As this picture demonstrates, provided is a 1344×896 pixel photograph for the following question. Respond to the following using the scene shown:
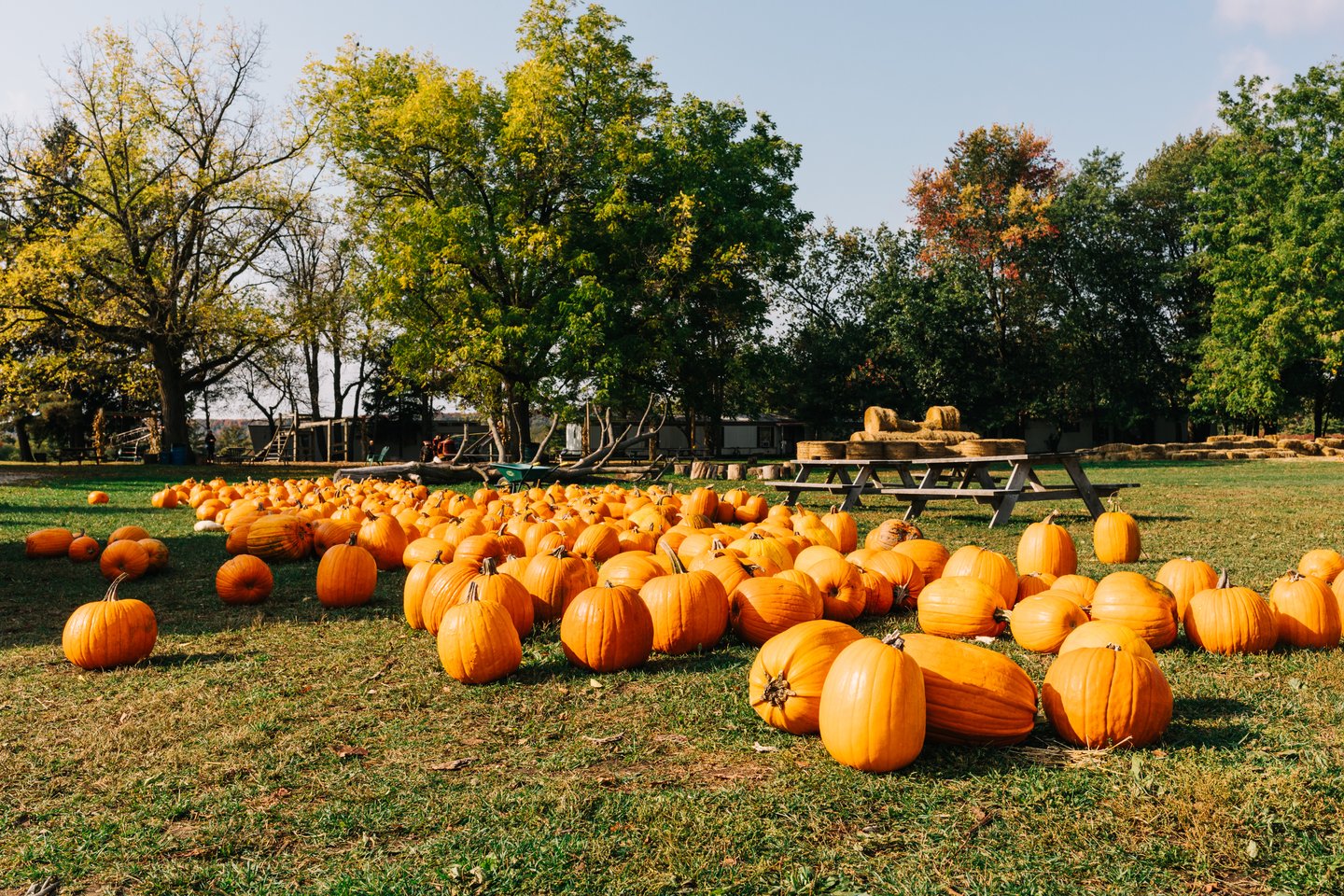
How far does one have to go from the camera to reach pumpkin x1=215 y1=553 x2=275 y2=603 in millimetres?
5848

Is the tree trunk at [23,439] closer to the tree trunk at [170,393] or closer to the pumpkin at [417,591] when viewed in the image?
the tree trunk at [170,393]

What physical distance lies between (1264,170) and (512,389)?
31708 millimetres

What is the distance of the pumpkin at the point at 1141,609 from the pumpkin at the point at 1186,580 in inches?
15.5

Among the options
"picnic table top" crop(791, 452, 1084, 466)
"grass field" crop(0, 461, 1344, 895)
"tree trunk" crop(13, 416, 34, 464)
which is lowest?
"grass field" crop(0, 461, 1344, 895)

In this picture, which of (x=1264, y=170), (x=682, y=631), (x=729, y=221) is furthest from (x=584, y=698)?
(x=1264, y=170)

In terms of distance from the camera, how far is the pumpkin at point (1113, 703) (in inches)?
119

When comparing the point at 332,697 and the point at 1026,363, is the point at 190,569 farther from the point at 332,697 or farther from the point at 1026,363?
the point at 1026,363

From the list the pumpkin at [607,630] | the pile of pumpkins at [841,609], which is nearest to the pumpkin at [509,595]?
the pile of pumpkins at [841,609]

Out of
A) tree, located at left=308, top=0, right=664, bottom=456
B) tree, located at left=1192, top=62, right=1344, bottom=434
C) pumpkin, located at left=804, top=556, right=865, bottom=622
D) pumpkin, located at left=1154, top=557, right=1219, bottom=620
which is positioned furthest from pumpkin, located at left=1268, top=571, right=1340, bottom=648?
tree, located at left=1192, top=62, right=1344, bottom=434

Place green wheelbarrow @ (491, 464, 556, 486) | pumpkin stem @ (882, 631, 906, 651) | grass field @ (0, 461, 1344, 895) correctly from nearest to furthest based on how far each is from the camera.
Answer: grass field @ (0, 461, 1344, 895), pumpkin stem @ (882, 631, 906, 651), green wheelbarrow @ (491, 464, 556, 486)

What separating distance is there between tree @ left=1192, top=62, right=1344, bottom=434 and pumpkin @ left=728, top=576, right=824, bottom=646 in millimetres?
35854

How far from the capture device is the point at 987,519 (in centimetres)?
1105

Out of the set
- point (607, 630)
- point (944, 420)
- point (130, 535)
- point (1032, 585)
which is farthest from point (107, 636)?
point (944, 420)

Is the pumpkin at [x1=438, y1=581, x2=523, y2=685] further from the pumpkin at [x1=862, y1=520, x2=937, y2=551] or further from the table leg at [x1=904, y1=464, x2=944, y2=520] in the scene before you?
the table leg at [x1=904, y1=464, x2=944, y2=520]
